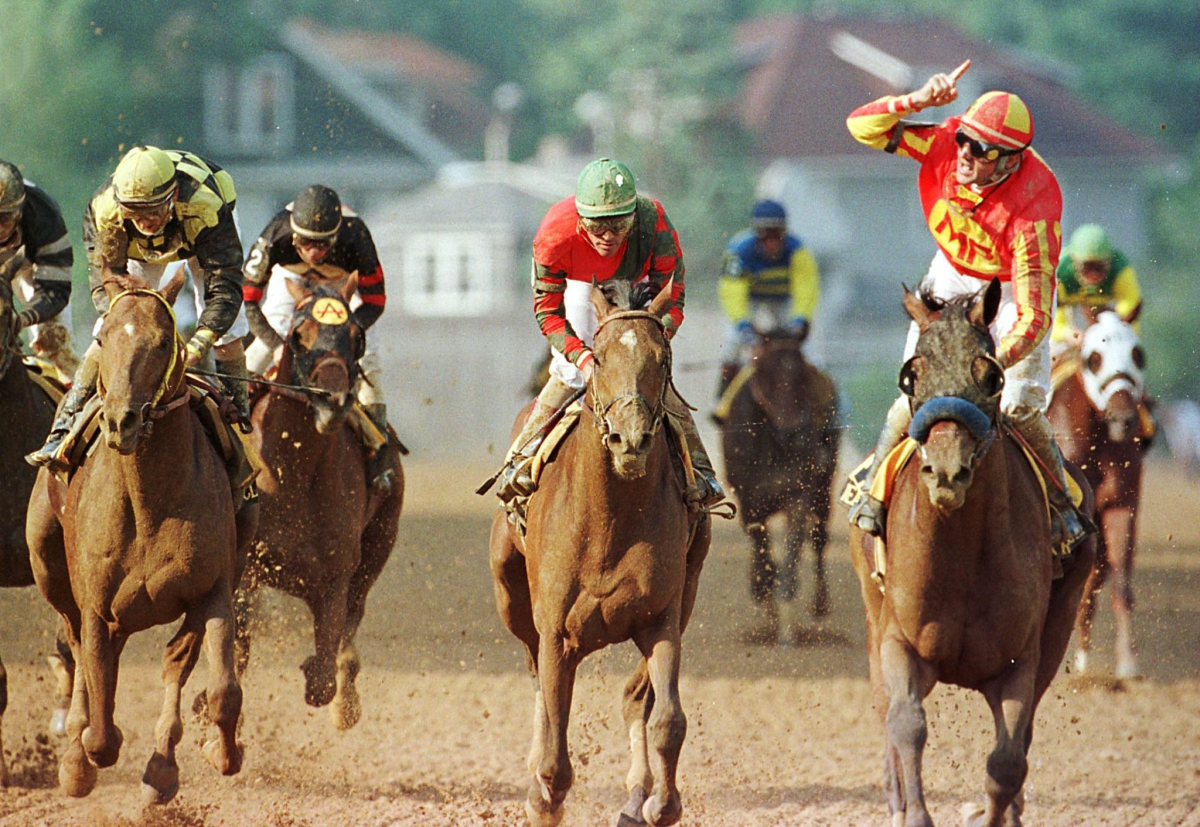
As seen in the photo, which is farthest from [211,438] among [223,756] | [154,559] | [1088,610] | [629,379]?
[1088,610]

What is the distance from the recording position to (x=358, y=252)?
9.34m

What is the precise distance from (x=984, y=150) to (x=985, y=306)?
1.07 meters

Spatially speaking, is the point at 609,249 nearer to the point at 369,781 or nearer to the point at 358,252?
the point at 358,252

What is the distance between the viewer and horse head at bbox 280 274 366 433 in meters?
8.62

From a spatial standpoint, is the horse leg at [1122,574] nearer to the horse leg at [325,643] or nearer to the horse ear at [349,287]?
the horse leg at [325,643]

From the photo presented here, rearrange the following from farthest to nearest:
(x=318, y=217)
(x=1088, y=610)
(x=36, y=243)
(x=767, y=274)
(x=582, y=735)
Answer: (x=767, y=274)
(x=1088, y=610)
(x=582, y=735)
(x=318, y=217)
(x=36, y=243)

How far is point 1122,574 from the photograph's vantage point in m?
10.9

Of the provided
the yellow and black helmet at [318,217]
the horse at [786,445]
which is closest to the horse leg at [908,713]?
the yellow and black helmet at [318,217]

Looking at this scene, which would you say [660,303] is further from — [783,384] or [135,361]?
[783,384]

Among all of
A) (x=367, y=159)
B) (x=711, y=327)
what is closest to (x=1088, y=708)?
(x=711, y=327)

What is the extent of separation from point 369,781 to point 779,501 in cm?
436

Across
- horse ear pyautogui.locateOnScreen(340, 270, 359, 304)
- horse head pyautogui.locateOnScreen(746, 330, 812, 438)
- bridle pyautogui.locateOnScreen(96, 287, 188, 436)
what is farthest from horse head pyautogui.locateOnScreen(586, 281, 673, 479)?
horse head pyautogui.locateOnScreen(746, 330, 812, 438)

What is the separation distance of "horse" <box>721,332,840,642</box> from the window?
30.4 metres

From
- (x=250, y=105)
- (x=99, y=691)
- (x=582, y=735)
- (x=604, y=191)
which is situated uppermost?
(x=250, y=105)
